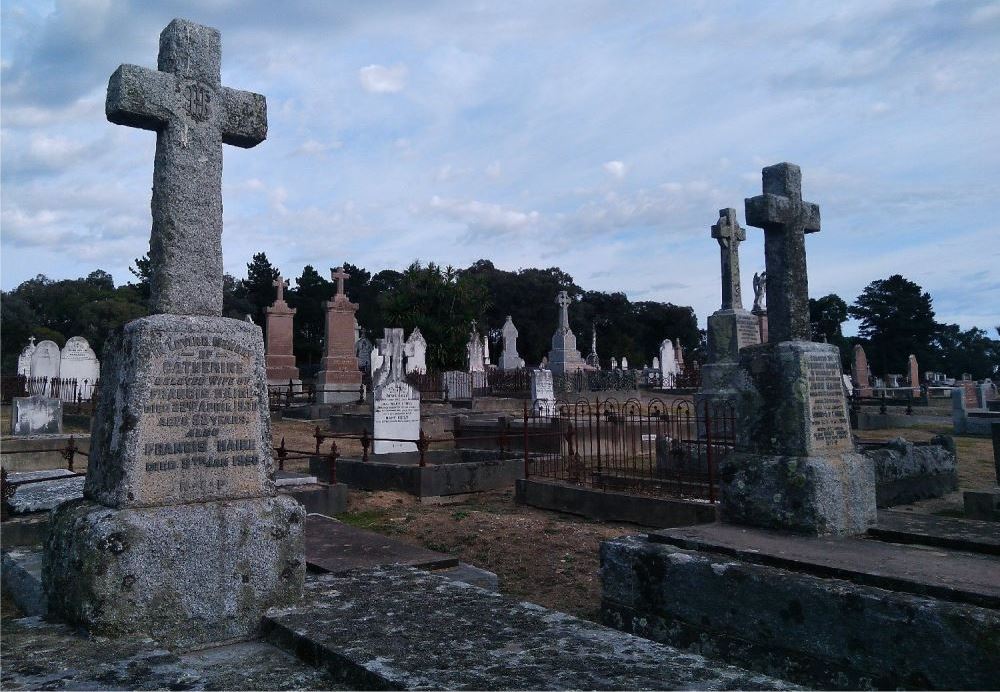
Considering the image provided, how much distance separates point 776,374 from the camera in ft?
18.4

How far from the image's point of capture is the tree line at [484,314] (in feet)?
143

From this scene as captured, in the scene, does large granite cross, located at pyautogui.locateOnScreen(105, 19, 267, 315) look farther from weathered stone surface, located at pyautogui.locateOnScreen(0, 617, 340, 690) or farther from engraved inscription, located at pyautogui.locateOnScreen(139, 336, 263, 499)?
weathered stone surface, located at pyautogui.locateOnScreen(0, 617, 340, 690)

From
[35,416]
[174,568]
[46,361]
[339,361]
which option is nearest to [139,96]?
[174,568]

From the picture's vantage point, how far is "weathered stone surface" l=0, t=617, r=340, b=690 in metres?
2.42

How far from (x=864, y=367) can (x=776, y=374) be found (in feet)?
116

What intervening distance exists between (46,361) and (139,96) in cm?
2654

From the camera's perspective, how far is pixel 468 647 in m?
2.71

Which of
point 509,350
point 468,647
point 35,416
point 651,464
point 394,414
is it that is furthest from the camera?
point 509,350

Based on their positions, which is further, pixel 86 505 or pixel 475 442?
A: pixel 475 442

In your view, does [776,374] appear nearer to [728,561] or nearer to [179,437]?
[728,561]

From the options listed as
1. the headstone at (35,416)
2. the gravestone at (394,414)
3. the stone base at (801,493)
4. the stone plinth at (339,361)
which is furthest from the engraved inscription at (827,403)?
the stone plinth at (339,361)

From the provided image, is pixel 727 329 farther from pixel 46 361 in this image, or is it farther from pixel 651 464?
pixel 46 361

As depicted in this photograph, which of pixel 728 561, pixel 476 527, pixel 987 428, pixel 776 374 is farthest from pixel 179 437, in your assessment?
pixel 987 428

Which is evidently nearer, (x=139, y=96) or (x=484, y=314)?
(x=139, y=96)
